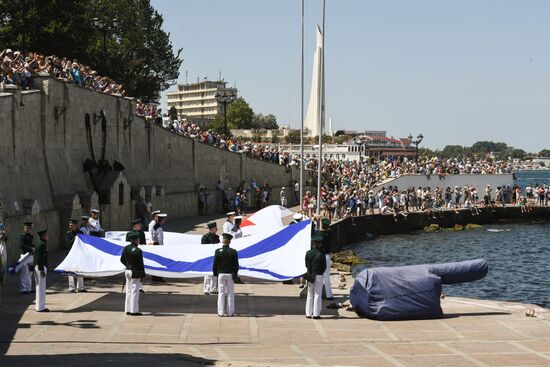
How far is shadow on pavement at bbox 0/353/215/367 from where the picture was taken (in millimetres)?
12617

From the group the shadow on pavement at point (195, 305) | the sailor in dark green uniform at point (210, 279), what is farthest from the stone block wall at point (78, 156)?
the sailor in dark green uniform at point (210, 279)

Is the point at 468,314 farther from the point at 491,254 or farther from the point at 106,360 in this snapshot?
the point at 491,254

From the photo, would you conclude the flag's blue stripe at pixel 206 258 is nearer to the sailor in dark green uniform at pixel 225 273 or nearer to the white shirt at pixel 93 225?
the sailor in dark green uniform at pixel 225 273

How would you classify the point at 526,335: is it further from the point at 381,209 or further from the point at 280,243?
the point at 381,209

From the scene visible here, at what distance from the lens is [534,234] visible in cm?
5941

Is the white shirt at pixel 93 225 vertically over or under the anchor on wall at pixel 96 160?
under

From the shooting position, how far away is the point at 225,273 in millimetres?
17516

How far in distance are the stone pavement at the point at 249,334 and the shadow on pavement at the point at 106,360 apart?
15 millimetres

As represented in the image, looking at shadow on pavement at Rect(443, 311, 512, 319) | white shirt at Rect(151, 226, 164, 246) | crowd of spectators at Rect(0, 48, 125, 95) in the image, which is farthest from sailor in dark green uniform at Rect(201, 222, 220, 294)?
crowd of spectators at Rect(0, 48, 125, 95)

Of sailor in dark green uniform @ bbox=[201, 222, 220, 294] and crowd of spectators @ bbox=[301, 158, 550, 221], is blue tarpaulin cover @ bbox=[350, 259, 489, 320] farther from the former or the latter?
crowd of spectators @ bbox=[301, 158, 550, 221]

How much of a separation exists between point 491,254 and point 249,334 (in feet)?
111

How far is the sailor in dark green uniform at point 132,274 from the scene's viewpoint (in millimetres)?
17281

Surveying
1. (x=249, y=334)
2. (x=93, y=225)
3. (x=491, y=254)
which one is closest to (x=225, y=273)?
(x=249, y=334)

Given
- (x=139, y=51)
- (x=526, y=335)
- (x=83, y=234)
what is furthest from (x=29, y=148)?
(x=139, y=51)
